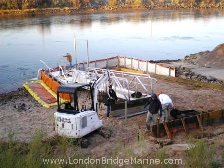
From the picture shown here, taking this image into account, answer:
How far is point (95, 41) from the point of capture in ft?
160

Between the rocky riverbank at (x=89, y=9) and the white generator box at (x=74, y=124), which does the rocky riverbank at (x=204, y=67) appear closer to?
the white generator box at (x=74, y=124)

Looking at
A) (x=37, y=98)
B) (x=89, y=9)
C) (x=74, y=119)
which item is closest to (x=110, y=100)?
(x=74, y=119)

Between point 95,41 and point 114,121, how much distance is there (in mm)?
33510

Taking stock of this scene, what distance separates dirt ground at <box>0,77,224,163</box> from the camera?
13.3 meters

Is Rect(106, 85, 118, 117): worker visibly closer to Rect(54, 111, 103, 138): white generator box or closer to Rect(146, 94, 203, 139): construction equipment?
Rect(146, 94, 203, 139): construction equipment

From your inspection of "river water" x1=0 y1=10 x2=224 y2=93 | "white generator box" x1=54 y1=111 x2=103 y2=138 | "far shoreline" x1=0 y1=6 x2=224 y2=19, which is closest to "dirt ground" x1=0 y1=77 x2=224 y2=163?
"white generator box" x1=54 y1=111 x2=103 y2=138

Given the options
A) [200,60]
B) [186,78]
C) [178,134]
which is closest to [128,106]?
[178,134]

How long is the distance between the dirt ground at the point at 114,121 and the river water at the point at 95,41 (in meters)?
8.05

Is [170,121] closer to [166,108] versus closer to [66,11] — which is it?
[166,108]

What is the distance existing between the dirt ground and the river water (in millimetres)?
8052

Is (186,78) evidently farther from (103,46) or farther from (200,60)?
(103,46)

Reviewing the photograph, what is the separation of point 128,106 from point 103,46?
29099mm

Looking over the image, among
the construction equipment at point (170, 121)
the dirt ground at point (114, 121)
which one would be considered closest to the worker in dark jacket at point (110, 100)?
the dirt ground at point (114, 121)

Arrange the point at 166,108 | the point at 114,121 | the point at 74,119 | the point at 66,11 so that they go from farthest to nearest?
the point at 66,11 < the point at 114,121 < the point at 166,108 < the point at 74,119
